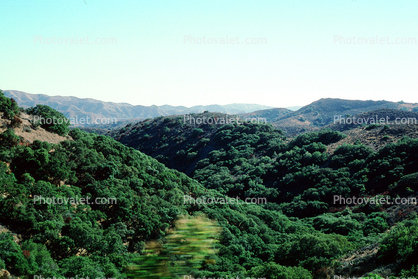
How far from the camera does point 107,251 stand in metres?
19.6

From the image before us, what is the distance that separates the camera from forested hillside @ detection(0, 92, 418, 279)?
15.3m

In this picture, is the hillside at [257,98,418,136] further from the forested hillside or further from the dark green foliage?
the dark green foliage

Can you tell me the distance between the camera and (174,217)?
25656 mm

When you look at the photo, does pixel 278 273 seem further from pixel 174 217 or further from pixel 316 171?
pixel 316 171

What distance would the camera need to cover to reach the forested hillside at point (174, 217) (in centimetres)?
1527

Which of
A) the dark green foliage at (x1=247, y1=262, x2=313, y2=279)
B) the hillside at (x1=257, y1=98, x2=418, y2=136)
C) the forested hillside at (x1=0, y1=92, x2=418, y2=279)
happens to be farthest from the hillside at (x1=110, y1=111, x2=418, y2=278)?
the hillside at (x1=257, y1=98, x2=418, y2=136)

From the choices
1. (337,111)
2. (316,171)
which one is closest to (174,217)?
(316,171)

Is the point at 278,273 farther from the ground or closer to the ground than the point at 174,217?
closer to the ground

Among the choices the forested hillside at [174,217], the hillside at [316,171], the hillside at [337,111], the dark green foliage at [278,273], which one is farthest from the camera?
the hillside at [337,111]

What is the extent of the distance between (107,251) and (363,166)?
44073mm

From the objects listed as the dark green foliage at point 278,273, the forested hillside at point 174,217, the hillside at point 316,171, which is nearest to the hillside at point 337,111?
the hillside at point 316,171

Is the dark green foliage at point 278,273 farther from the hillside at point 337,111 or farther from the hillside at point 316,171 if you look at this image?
the hillside at point 337,111

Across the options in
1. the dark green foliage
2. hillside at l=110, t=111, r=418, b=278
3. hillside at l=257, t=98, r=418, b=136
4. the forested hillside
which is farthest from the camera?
hillside at l=257, t=98, r=418, b=136

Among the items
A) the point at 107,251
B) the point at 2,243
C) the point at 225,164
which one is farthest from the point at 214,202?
the point at 225,164
